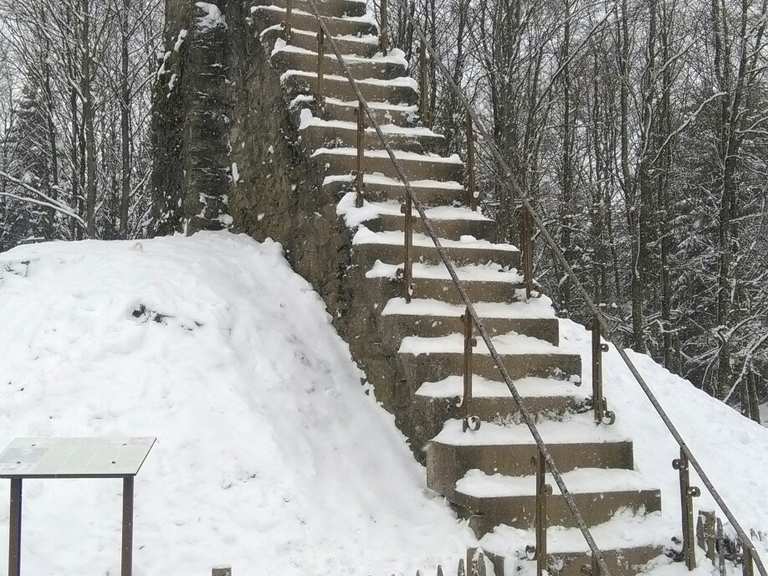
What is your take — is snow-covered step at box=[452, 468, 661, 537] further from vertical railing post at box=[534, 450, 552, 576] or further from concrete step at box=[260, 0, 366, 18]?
concrete step at box=[260, 0, 366, 18]

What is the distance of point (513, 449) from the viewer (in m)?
4.80

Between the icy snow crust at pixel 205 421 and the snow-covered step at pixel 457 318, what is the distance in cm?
75

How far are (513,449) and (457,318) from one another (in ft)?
3.80

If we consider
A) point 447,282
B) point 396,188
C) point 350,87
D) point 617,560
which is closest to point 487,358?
point 447,282

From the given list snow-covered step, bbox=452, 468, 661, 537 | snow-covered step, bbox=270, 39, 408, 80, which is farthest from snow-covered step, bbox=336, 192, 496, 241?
snow-covered step, bbox=452, 468, 661, 537

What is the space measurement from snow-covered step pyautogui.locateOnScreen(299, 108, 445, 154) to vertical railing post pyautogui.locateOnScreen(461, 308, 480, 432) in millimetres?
2746

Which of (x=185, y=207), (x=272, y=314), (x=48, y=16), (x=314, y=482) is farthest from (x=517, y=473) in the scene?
(x=48, y=16)

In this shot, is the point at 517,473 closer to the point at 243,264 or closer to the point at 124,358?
the point at 124,358

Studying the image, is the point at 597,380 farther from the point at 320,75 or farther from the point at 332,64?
the point at 332,64

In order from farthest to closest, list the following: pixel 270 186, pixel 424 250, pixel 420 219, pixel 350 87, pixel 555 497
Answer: pixel 350 87, pixel 270 186, pixel 420 219, pixel 424 250, pixel 555 497

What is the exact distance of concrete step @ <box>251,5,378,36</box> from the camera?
7.97m

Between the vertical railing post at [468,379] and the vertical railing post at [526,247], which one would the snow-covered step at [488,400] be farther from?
the vertical railing post at [526,247]

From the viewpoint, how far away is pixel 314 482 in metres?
4.94

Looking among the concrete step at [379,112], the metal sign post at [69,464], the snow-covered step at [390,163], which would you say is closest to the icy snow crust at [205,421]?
the metal sign post at [69,464]
